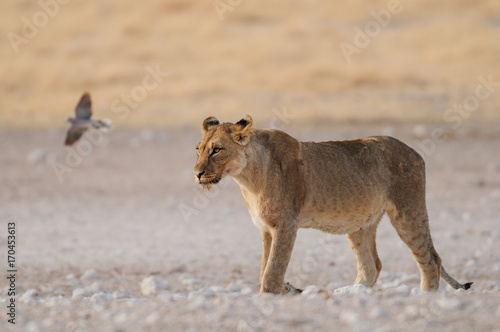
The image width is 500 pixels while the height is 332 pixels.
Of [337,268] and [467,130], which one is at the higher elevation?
[467,130]

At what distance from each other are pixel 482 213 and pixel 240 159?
6205 mm

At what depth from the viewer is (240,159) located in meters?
5.63

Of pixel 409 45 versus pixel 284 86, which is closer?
pixel 284 86

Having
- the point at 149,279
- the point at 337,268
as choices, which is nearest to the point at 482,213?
the point at 337,268

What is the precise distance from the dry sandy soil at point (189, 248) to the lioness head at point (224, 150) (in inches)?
33.2

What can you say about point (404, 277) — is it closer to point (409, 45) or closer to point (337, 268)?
point (337, 268)

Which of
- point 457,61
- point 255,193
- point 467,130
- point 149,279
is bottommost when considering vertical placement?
point 149,279

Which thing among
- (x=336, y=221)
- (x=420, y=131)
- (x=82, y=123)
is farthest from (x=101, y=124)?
(x=420, y=131)
